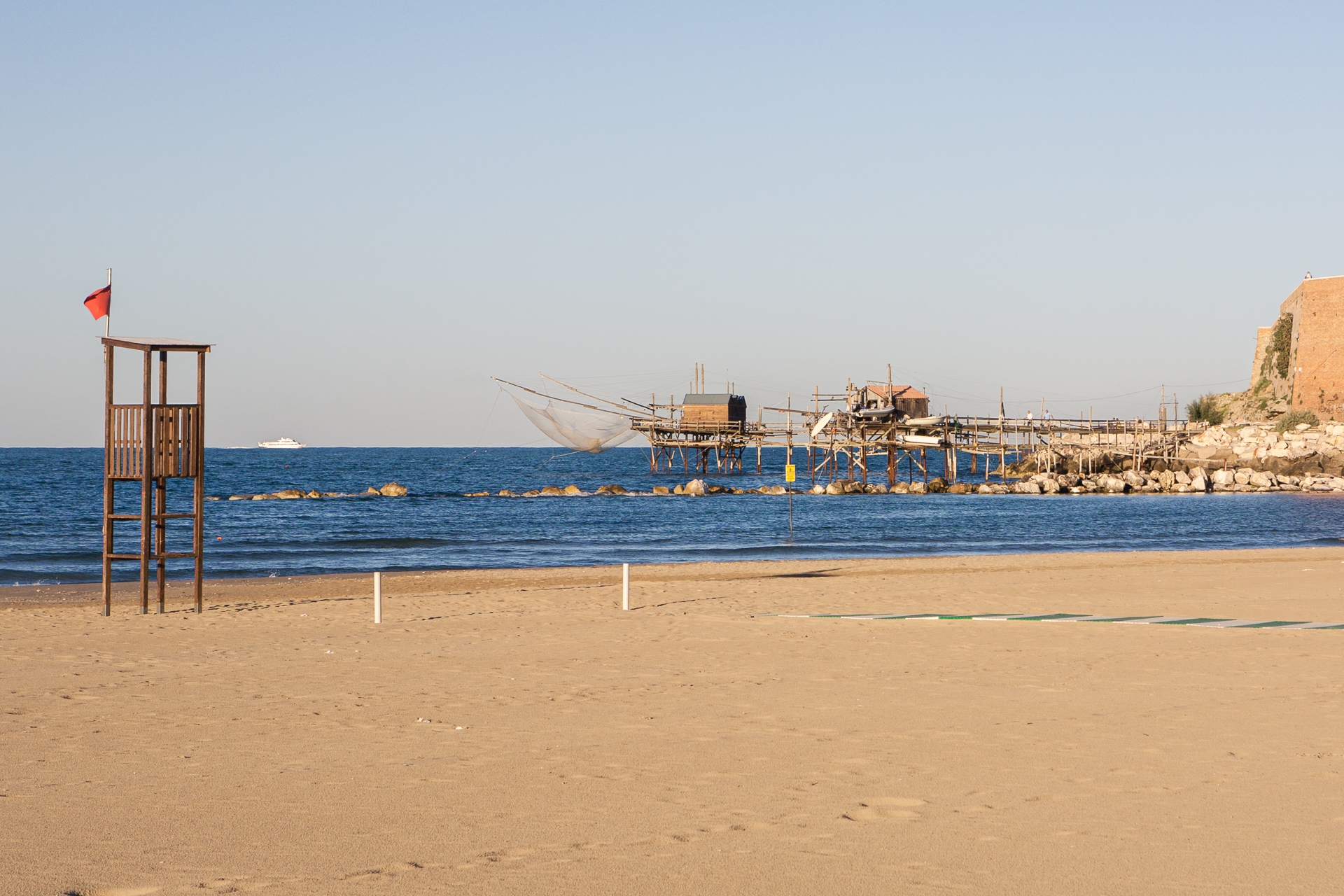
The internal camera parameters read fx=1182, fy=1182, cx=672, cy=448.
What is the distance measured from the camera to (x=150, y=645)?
46.0ft

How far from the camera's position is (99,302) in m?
16.8

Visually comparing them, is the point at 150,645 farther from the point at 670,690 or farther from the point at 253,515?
the point at 253,515

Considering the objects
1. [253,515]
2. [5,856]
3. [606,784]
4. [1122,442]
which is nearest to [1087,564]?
[606,784]

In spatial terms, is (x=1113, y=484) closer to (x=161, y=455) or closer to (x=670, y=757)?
(x=161, y=455)

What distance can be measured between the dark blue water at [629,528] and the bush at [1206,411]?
30.9 m

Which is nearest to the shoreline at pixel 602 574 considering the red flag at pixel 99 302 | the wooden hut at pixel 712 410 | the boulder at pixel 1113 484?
the red flag at pixel 99 302

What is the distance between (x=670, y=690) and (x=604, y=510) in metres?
40.6

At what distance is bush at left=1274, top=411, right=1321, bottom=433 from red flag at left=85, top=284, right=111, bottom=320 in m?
72.3

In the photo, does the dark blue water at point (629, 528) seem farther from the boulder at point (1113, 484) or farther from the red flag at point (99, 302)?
the red flag at point (99, 302)

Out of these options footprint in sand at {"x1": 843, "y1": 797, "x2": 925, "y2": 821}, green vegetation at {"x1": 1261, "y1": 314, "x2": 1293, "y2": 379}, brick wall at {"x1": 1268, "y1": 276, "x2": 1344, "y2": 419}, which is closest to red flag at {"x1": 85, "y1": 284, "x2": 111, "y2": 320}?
footprint in sand at {"x1": 843, "y1": 797, "x2": 925, "y2": 821}

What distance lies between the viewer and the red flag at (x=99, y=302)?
1678 centimetres

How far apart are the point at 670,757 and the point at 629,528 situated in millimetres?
34550

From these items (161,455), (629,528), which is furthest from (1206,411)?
(161,455)

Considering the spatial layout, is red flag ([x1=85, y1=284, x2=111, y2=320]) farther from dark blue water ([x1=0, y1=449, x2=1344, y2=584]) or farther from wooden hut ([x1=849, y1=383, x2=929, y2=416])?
wooden hut ([x1=849, y1=383, x2=929, y2=416])
